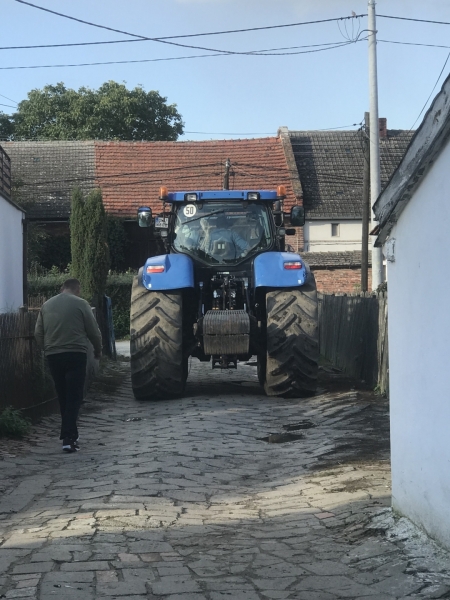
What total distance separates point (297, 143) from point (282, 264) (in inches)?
1241

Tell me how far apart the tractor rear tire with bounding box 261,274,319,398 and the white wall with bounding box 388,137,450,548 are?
5917 mm

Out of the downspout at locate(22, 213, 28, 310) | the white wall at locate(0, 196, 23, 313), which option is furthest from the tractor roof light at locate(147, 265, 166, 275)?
the downspout at locate(22, 213, 28, 310)

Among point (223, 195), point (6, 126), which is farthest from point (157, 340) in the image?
point (6, 126)

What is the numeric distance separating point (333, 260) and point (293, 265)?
81.2ft

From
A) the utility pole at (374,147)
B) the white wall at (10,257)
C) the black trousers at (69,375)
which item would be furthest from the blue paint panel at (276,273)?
the utility pole at (374,147)

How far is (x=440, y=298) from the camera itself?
460 cm

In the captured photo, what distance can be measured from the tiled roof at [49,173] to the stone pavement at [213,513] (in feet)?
93.1

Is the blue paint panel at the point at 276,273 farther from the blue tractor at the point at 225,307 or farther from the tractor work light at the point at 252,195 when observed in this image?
the tractor work light at the point at 252,195

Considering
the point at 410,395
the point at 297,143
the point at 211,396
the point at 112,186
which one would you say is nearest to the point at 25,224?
the point at 211,396

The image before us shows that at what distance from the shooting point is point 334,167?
41.6 m

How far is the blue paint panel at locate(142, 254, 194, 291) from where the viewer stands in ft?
39.1

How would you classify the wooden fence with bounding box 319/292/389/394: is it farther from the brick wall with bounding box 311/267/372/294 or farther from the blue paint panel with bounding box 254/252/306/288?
the brick wall with bounding box 311/267/372/294

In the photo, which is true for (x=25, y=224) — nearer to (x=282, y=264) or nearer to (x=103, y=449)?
(x=282, y=264)

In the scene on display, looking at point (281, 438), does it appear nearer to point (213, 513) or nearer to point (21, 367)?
point (213, 513)
